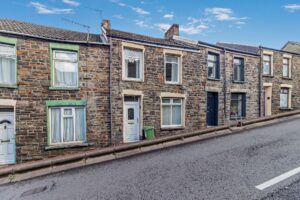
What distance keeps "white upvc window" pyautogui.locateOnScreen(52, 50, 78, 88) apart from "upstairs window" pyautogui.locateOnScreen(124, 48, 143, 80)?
9.97 ft

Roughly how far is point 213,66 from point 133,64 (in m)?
7.53

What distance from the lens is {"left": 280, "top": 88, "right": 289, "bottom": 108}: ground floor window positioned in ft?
69.5

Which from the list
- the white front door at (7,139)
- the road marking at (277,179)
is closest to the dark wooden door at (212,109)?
the road marking at (277,179)

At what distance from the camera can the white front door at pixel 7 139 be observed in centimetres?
1040

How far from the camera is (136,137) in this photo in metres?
13.5

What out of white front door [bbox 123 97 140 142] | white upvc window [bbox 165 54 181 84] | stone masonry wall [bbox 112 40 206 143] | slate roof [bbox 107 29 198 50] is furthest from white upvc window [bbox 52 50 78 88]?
white upvc window [bbox 165 54 181 84]

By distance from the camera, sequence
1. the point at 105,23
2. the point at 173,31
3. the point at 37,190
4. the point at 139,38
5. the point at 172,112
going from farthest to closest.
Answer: the point at 173,31 < the point at 172,112 < the point at 105,23 < the point at 139,38 < the point at 37,190

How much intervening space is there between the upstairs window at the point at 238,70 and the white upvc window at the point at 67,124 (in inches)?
531

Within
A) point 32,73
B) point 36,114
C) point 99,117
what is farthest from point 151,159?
point 32,73

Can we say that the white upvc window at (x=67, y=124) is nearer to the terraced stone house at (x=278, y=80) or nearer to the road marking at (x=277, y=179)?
the road marking at (x=277, y=179)

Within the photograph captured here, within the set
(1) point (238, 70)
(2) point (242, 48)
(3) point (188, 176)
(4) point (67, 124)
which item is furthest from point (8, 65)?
(2) point (242, 48)

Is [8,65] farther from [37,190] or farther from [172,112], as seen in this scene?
[172,112]

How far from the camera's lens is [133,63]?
13367mm

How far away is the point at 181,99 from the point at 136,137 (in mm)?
4258
